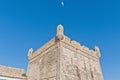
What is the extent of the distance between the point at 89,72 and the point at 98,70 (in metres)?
1.86

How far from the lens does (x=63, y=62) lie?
9.34 metres

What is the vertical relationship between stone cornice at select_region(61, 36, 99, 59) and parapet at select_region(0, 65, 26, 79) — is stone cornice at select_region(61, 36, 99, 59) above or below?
above

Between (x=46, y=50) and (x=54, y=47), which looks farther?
(x=46, y=50)

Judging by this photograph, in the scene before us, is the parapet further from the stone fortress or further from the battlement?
the battlement

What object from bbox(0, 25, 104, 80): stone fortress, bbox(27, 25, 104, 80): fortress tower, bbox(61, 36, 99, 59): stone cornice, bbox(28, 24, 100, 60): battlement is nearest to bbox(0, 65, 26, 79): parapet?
bbox(0, 25, 104, 80): stone fortress

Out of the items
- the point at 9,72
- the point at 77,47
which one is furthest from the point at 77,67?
the point at 9,72

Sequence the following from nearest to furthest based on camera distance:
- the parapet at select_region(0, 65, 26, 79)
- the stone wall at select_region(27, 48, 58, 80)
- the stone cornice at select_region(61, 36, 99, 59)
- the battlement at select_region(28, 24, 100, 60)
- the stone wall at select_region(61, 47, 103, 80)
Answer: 1. the stone wall at select_region(61, 47, 103, 80)
2. the stone wall at select_region(27, 48, 58, 80)
3. the battlement at select_region(28, 24, 100, 60)
4. the stone cornice at select_region(61, 36, 99, 59)
5. the parapet at select_region(0, 65, 26, 79)

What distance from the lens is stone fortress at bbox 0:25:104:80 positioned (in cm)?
937

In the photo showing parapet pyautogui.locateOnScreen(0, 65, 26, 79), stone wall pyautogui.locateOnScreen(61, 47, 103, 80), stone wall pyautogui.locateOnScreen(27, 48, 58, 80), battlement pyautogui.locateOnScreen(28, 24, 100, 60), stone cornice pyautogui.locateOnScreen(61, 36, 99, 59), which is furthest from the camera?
parapet pyautogui.locateOnScreen(0, 65, 26, 79)

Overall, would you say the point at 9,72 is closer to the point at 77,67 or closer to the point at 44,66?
the point at 44,66

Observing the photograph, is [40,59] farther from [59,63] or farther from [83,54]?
[83,54]

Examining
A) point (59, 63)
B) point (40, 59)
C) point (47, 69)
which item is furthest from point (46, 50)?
point (59, 63)

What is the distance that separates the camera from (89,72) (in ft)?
36.3

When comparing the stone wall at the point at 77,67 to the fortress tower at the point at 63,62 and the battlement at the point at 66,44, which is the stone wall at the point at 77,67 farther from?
the battlement at the point at 66,44
